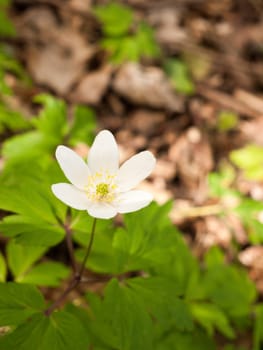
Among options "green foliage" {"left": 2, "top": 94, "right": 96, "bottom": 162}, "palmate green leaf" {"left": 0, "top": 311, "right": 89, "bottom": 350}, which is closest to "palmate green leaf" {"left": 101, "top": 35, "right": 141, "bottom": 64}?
"green foliage" {"left": 2, "top": 94, "right": 96, "bottom": 162}

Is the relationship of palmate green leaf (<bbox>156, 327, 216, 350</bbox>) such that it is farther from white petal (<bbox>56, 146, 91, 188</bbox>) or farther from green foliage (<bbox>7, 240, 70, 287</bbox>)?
white petal (<bbox>56, 146, 91, 188</bbox>)

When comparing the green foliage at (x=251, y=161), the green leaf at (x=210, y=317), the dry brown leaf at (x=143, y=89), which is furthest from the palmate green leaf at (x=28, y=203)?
the dry brown leaf at (x=143, y=89)

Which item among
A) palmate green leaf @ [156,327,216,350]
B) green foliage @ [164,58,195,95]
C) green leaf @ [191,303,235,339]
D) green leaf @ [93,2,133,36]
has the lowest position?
palmate green leaf @ [156,327,216,350]

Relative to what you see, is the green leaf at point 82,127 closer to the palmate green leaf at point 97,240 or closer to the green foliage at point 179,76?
the palmate green leaf at point 97,240

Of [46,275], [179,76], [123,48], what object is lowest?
[46,275]

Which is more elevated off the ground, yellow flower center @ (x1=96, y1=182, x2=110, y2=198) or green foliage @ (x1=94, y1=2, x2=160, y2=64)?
green foliage @ (x1=94, y1=2, x2=160, y2=64)

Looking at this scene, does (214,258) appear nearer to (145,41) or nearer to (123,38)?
(145,41)

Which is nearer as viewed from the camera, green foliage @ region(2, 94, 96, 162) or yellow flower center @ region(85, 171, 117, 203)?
yellow flower center @ region(85, 171, 117, 203)

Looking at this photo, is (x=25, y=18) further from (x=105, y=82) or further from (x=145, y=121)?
(x=145, y=121)

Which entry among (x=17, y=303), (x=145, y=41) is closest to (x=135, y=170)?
(x=17, y=303)
